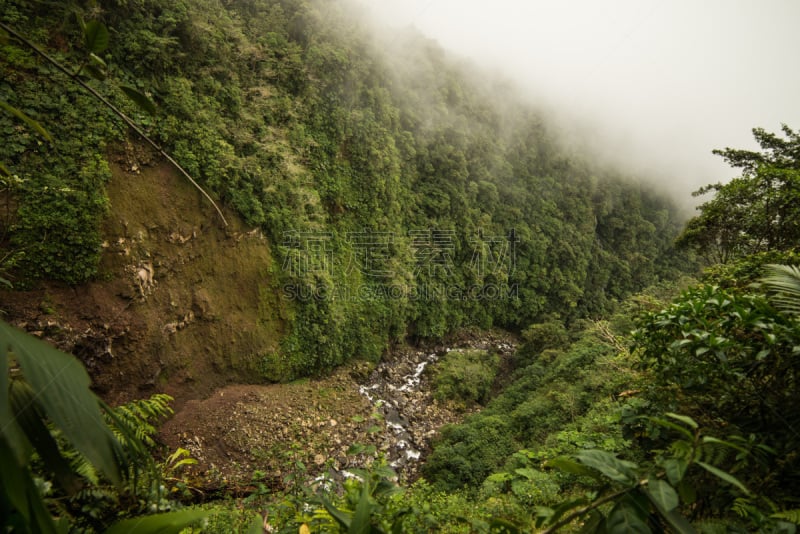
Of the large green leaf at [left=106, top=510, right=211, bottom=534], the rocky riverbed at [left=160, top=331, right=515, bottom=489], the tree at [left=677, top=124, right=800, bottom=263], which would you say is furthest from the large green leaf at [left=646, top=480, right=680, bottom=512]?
the tree at [left=677, top=124, right=800, bottom=263]

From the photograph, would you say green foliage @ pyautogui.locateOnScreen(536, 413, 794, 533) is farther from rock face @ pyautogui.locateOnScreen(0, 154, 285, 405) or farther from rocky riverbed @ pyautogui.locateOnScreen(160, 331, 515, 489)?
rock face @ pyautogui.locateOnScreen(0, 154, 285, 405)

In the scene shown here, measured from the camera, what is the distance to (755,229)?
602 centimetres

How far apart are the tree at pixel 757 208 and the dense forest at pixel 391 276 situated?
5 centimetres

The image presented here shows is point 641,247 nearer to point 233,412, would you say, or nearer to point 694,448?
point 233,412

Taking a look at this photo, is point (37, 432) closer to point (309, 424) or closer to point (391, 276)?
point (309, 424)

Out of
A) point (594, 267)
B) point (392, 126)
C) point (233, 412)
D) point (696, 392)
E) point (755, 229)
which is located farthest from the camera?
point (594, 267)

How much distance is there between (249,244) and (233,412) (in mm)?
3718

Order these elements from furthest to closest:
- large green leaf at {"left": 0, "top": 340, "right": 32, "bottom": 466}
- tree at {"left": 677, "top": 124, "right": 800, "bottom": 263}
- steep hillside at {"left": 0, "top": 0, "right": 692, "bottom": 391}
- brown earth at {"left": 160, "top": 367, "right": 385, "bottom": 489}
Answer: brown earth at {"left": 160, "top": 367, "right": 385, "bottom": 489} → steep hillside at {"left": 0, "top": 0, "right": 692, "bottom": 391} → tree at {"left": 677, "top": 124, "right": 800, "bottom": 263} → large green leaf at {"left": 0, "top": 340, "right": 32, "bottom": 466}

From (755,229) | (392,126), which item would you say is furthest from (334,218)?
(755,229)

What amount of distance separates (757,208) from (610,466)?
783 cm

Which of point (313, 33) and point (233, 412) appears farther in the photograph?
point (313, 33)

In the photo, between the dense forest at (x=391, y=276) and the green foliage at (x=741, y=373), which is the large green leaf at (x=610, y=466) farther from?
the green foliage at (x=741, y=373)

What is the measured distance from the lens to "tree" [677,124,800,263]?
17.9 ft

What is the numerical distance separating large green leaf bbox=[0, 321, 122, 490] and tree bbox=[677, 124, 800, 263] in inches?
290
